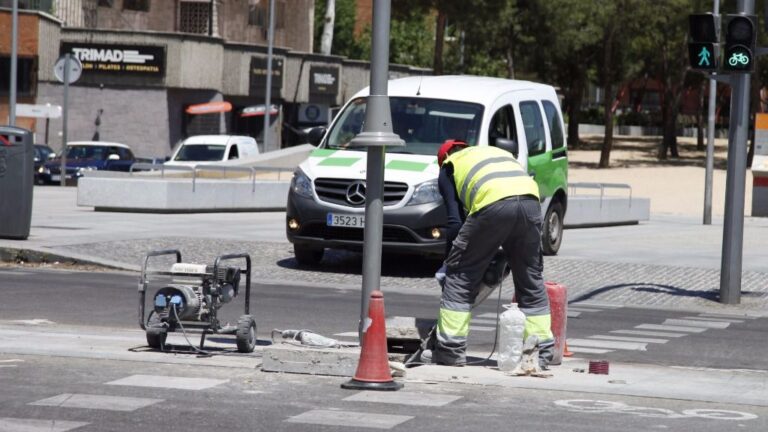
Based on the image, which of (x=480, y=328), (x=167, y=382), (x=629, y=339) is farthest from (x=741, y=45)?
(x=167, y=382)

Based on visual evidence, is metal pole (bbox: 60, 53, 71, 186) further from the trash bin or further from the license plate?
the license plate

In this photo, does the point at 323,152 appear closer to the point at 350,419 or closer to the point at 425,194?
the point at 425,194

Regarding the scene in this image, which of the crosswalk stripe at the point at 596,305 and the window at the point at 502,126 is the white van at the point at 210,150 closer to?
the window at the point at 502,126

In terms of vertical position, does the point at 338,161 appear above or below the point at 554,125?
below

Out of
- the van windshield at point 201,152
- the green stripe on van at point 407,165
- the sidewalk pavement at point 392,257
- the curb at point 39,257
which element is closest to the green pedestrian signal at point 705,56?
the sidewalk pavement at point 392,257

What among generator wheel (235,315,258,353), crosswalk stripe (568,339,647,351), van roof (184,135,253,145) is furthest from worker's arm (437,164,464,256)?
van roof (184,135,253,145)

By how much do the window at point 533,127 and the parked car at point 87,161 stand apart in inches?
812

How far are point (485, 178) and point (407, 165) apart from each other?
265 inches

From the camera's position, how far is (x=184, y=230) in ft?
72.5

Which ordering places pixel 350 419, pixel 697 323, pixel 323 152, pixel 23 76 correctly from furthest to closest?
pixel 23 76 < pixel 323 152 < pixel 697 323 < pixel 350 419

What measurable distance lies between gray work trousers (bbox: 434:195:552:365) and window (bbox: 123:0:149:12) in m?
57.0

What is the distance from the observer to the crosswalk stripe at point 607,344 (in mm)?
12055

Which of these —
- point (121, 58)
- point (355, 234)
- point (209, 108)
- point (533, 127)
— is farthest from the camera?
point (209, 108)

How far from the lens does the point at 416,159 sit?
17.0 metres
